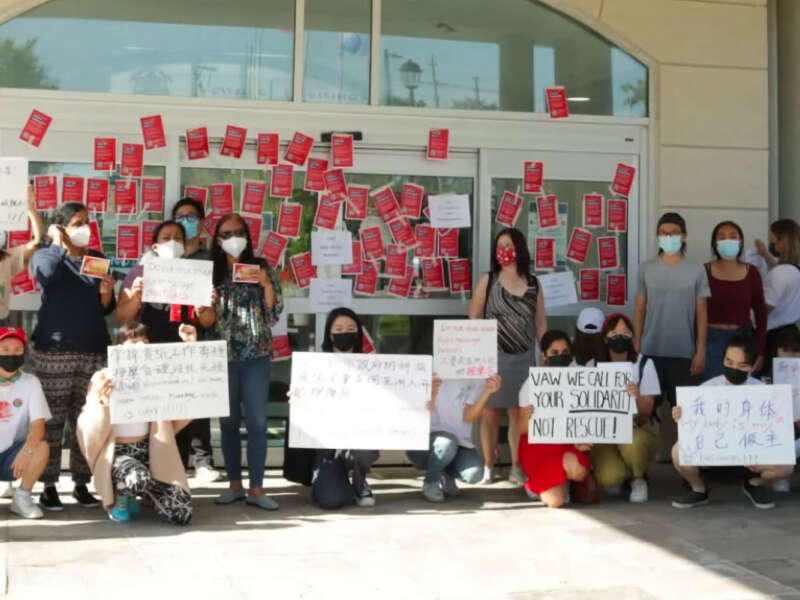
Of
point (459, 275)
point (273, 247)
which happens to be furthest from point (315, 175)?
point (459, 275)

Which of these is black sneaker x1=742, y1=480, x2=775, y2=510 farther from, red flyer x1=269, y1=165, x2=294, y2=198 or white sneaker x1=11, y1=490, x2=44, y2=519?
white sneaker x1=11, y1=490, x2=44, y2=519

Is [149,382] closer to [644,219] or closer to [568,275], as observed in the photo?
[568,275]

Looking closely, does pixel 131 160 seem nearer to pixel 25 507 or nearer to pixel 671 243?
pixel 25 507

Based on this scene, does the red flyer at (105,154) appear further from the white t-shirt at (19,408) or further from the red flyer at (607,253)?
the red flyer at (607,253)

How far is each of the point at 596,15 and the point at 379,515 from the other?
4001 mm

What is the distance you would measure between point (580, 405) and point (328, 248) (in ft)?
7.37

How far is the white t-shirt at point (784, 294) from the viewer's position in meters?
7.79

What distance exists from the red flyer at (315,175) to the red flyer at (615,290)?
2174 millimetres

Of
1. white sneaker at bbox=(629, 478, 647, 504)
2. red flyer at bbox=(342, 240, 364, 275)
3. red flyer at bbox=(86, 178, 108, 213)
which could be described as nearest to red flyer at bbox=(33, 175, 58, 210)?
red flyer at bbox=(86, 178, 108, 213)

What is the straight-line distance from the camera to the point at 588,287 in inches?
335

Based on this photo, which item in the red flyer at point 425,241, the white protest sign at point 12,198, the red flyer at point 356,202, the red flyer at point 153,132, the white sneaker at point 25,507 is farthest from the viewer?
the red flyer at point 425,241

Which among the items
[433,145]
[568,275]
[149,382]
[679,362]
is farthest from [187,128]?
[679,362]

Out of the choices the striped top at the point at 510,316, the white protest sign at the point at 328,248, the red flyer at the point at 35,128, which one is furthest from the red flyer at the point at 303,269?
the red flyer at the point at 35,128

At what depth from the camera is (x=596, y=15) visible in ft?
27.7
